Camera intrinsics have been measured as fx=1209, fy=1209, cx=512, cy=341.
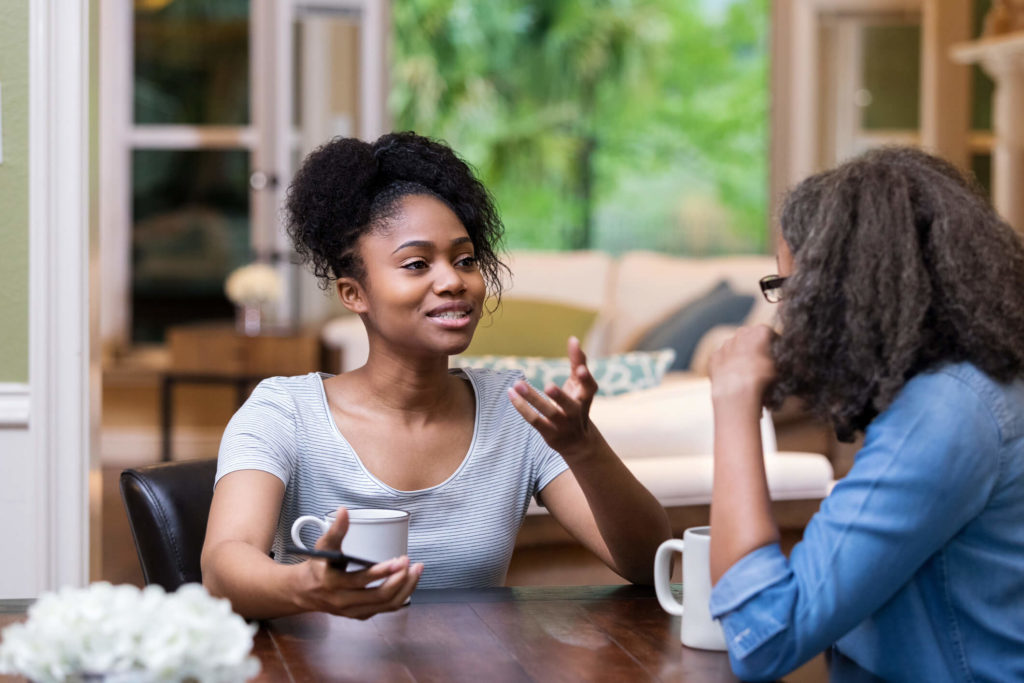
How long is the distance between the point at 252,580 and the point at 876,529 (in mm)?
Result: 572

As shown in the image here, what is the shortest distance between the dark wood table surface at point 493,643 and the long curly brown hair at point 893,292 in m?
0.27

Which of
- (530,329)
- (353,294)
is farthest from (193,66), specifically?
(353,294)

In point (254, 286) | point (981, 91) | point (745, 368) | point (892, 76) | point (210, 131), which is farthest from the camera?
point (892, 76)

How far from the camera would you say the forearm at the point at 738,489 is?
3.37 feet

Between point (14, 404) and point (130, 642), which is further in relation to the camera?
point (14, 404)

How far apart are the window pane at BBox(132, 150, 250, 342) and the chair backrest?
467cm

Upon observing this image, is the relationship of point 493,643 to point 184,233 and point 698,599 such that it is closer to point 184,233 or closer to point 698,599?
point 698,599

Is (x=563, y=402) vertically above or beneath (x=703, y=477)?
above

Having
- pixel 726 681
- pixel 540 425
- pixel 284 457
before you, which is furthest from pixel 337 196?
pixel 726 681

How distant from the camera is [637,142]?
8.74 meters

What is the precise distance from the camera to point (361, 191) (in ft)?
4.95

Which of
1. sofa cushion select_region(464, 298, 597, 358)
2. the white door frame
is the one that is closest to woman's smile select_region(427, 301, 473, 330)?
the white door frame

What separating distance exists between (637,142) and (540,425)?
7.68m

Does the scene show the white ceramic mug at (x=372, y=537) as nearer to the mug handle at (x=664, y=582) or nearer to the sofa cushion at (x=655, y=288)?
the mug handle at (x=664, y=582)
